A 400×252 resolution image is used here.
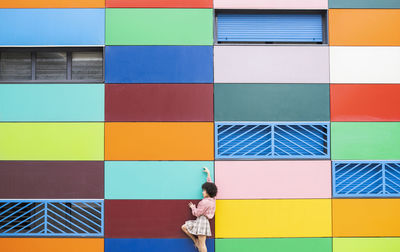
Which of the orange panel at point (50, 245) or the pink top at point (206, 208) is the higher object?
the pink top at point (206, 208)

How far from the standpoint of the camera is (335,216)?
3.99 m

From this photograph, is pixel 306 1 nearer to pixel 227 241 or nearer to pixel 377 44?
pixel 377 44

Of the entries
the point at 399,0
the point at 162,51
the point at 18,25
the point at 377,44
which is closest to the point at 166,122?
the point at 162,51

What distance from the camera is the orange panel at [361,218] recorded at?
3988mm

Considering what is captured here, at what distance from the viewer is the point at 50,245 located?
3.99 metres

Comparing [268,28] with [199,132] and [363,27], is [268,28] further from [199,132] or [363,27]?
[199,132]

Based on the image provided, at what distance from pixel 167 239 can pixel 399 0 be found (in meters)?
4.78

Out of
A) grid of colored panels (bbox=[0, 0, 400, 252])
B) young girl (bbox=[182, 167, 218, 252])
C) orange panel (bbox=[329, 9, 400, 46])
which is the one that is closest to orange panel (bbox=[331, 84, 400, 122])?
grid of colored panels (bbox=[0, 0, 400, 252])

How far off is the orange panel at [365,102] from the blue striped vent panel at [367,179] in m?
0.65

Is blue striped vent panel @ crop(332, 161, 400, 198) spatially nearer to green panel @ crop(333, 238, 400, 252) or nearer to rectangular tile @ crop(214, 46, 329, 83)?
green panel @ crop(333, 238, 400, 252)

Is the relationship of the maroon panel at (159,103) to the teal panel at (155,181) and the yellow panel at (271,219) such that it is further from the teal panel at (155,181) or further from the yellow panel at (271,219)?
the yellow panel at (271,219)

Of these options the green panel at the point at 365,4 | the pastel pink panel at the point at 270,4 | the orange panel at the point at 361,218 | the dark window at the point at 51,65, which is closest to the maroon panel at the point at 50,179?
the dark window at the point at 51,65

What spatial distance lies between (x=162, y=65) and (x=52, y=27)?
65.6 inches

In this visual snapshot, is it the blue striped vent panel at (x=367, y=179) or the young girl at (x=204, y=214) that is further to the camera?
the blue striped vent panel at (x=367, y=179)
